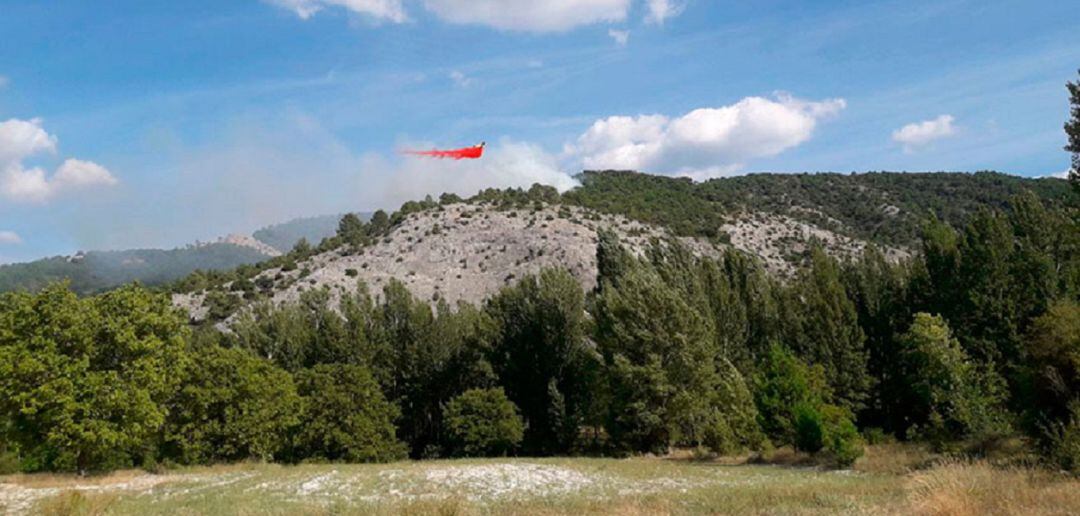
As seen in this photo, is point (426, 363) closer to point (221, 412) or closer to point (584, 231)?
point (221, 412)

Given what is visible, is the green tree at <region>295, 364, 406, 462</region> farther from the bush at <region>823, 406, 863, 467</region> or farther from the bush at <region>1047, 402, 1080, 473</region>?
the bush at <region>1047, 402, 1080, 473</region>

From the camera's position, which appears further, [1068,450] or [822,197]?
[822,197]

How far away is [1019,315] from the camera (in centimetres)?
4128

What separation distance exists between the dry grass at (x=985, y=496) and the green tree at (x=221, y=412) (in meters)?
34.1

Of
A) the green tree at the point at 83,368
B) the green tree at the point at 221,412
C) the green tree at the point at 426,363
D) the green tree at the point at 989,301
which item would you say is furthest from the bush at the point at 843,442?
the green tree at the point at 83,368

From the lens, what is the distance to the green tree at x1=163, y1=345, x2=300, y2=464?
3612 cm

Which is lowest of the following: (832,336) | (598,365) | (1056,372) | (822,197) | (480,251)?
(598,365)

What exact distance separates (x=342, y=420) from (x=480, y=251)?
Result: 55.6m

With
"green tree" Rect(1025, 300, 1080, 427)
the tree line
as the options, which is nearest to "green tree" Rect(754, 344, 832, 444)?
the tree line

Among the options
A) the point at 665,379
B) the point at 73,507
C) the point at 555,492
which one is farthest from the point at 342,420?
the point at 73,507

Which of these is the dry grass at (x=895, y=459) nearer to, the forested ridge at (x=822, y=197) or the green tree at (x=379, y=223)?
the forested ridge at (x=822, y=197)

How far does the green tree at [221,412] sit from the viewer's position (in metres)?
36.1

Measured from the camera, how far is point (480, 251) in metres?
95.5

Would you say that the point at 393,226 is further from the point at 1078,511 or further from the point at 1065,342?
the point at 1078,511
